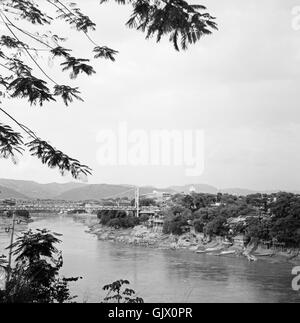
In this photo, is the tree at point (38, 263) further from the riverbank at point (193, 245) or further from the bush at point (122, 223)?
the bush at point (122, 223)

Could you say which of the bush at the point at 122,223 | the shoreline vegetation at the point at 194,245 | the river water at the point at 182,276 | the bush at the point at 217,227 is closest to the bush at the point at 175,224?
the shoreline vegetation at the point at 194,245

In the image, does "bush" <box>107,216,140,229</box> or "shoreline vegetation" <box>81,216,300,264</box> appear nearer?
"shoreline vegetation" <box>81,216,300,264</box>

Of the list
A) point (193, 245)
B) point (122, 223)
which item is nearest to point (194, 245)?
point (193, 245)

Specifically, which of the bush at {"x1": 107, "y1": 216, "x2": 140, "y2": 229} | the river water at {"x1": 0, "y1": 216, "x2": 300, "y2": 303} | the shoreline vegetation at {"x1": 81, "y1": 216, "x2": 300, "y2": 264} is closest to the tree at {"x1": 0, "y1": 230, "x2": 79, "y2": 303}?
the river water at {"x1": 0, "y1": 216, "x2": 300, "y2": 303}

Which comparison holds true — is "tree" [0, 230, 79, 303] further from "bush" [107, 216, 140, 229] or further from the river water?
"bush" [107, 216, 140, 229]

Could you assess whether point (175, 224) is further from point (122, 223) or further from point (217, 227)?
point (122, 223)

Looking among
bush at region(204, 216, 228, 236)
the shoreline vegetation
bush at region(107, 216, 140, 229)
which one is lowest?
the shoreline vegetation

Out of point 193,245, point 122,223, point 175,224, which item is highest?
point 175,224
